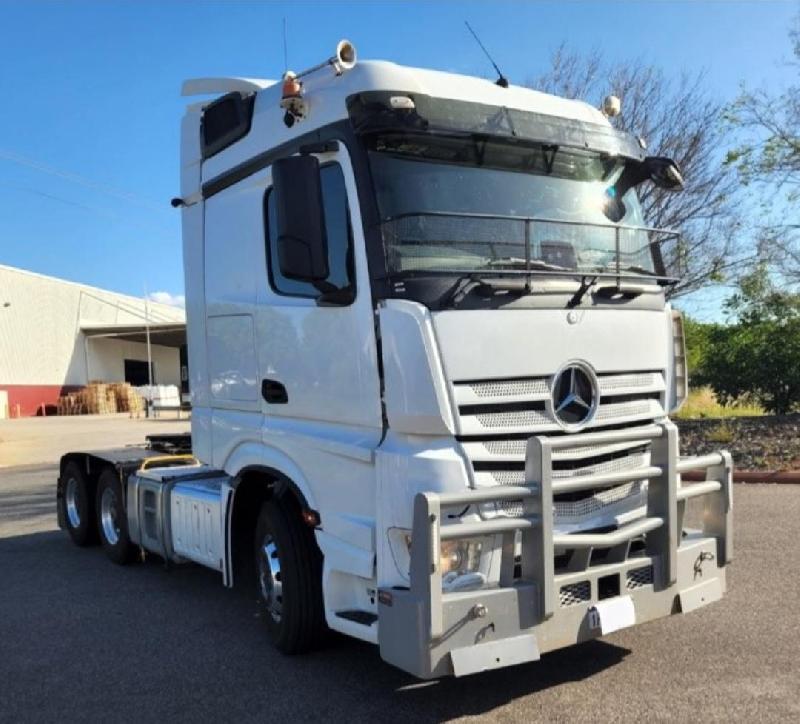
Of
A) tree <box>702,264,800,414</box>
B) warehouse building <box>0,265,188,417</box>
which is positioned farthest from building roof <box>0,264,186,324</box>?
tree <box>702,264,800,414</box>

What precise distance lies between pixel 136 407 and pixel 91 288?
36.5ft

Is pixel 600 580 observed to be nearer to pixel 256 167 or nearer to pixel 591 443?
pixel 591 443

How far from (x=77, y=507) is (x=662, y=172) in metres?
6.80

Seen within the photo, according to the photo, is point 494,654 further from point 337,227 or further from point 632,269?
point 632,269

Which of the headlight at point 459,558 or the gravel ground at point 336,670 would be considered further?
the gravel ground at point 336,670

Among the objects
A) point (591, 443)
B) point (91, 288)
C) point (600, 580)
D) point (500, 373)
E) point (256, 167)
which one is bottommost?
point (600, 580)

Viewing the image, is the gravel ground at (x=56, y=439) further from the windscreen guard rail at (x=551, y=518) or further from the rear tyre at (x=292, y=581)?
the windscreen guard rail at (x=551, y=518)

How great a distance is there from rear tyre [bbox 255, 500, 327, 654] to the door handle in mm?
643

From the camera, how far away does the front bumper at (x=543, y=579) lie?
3.48m

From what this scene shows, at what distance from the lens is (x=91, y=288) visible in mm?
52250

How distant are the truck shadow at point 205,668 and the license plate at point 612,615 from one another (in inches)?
27.0

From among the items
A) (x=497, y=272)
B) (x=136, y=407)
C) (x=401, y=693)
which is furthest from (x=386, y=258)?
(x=136, y=407)

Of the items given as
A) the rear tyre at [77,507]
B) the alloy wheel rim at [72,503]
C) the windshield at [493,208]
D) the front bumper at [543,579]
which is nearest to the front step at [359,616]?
the front bumper at [543,579]

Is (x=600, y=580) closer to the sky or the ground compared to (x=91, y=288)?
closer to the ground
